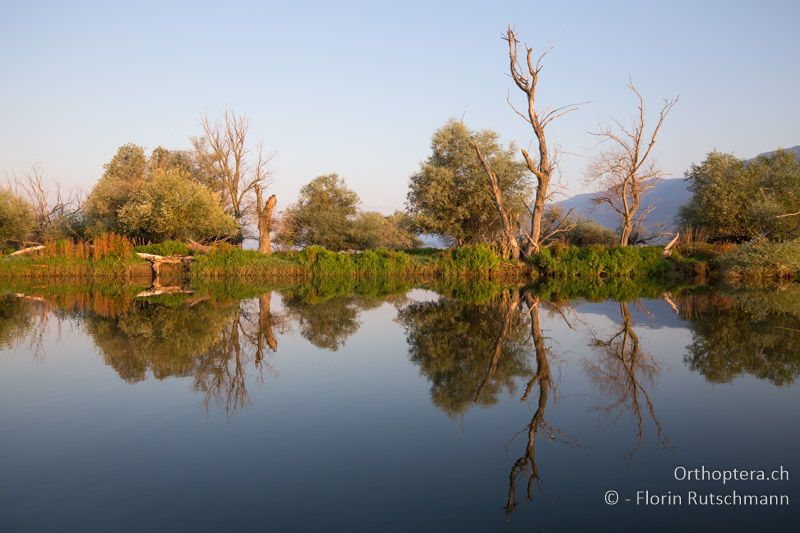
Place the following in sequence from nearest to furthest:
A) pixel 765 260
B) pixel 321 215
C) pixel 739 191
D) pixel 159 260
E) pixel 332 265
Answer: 1. pixel 765 260
2. pixel 159 260
3. pixel 332 265
4. pixel 739 191
5. pixel 321 215

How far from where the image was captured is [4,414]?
6.53 m

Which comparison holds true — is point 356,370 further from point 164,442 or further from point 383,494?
point 383,494

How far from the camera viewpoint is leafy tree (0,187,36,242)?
105 ft

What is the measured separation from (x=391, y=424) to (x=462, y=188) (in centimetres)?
2838

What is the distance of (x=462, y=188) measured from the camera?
33.6m

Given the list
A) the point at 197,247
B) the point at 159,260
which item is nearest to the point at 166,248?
the point at 159,260

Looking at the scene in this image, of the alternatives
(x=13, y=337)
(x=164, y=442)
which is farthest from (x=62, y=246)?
(x=164, y=442)

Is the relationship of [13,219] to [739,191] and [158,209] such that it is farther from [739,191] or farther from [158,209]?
[739,191]

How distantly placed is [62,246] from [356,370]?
25.6 m

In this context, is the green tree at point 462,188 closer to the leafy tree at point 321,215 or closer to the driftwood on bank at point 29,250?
the leafy tree at point 321,215

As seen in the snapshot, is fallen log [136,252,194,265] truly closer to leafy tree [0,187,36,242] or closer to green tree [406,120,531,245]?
leafy tree [0,187,36,242]

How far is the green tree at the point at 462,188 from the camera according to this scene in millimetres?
33375

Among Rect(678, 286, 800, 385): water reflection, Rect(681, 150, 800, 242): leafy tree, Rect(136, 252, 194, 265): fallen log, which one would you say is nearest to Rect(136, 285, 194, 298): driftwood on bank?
Rect(136, 252, 194, 265): fallen log

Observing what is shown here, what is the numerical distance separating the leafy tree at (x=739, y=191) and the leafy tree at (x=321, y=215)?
2302cm
